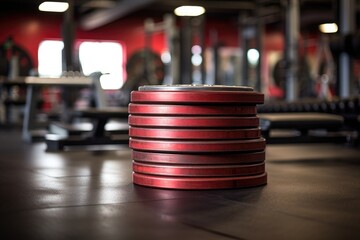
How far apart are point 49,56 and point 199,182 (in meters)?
12.0

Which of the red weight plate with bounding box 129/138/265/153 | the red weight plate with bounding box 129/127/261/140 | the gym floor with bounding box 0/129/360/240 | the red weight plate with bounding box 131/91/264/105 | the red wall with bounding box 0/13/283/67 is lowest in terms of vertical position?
the gym floor with bounding box 0/129/360/240

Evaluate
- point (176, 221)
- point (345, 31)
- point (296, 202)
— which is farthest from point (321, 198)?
point (345, 31)

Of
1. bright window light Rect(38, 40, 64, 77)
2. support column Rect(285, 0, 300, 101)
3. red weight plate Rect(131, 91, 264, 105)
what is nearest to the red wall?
bright window light Rect(38, 40, 64, 77)

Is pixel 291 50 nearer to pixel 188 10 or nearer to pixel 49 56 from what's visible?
pixel 188 10

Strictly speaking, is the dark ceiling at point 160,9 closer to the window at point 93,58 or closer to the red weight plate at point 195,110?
the window at point 93,58

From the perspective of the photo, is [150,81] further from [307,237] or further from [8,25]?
[307,237]

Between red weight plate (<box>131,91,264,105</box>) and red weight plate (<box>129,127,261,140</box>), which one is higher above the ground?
red weight plate (<box>131,91,264,105</box>)

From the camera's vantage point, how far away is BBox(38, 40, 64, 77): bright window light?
13617 mm

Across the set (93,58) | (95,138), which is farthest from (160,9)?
(95,138)

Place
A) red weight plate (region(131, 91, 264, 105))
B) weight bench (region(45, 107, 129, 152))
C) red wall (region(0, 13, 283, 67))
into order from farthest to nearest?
red wall (region(0, 13, 283, 67)), weight bench (region(45, 107, 129, 152)), red weight plate (region(131, 91, 264, 105))

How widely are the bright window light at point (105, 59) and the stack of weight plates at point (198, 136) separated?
11.9 m

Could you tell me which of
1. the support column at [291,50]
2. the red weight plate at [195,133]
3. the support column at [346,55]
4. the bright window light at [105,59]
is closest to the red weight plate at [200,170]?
the red weight plate at [195,133]

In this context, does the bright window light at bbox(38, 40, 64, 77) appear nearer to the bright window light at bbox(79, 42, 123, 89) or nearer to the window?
the window

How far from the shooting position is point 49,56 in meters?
13.7
